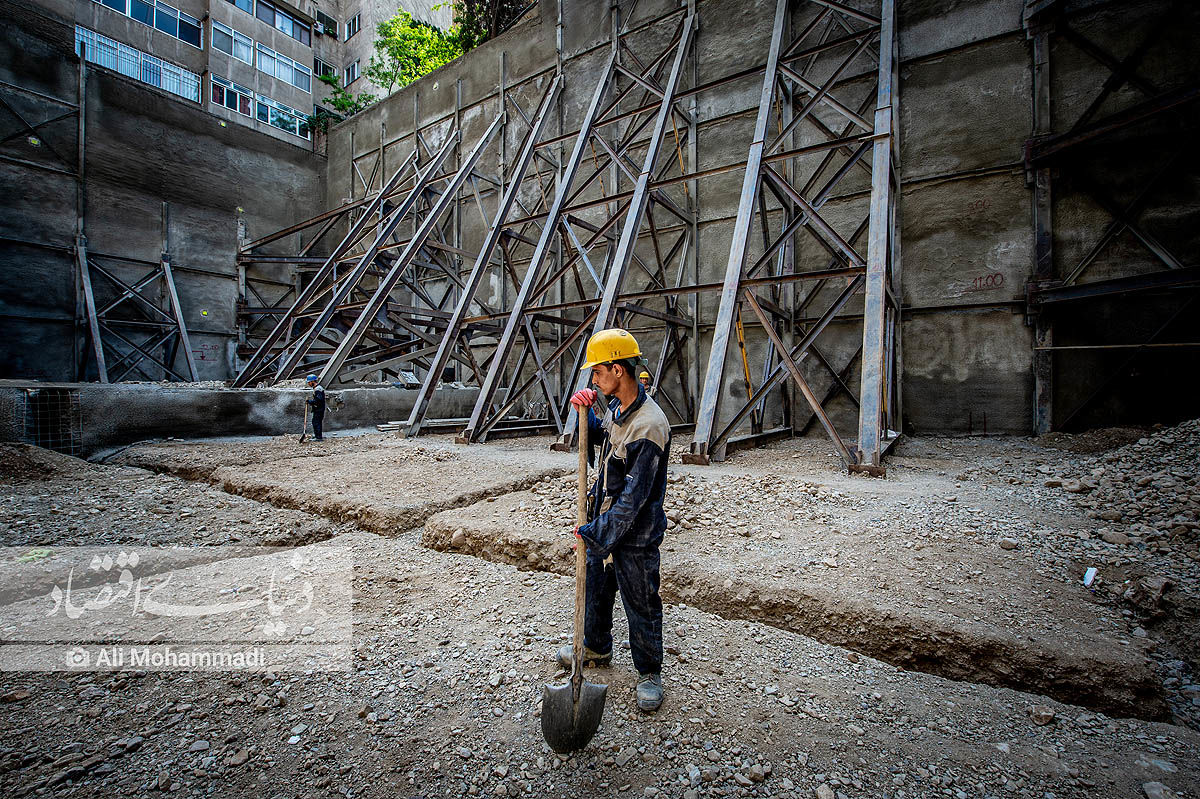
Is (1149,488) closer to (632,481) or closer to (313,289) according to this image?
(632,481)

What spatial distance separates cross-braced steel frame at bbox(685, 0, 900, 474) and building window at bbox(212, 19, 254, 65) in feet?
94.1

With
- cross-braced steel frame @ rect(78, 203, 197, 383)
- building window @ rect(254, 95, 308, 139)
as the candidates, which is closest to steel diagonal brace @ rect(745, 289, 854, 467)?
cross-braced steel frame @ rect(78, 203, 197, 383)

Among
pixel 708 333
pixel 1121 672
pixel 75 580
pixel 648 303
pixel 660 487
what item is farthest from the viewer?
pixel 648 303

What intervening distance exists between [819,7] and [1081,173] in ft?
15.9

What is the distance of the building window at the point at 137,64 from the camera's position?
20.5 meters

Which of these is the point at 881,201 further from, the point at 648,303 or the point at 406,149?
the point at 406,149

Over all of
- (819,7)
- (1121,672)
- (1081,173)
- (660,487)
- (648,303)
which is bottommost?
(1121,672)

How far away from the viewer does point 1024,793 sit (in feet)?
4.74

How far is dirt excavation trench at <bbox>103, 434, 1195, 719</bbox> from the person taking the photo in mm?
1955

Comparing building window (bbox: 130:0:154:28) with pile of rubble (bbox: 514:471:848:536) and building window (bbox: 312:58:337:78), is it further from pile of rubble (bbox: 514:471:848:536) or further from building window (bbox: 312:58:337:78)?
pile of rubble (bbox: 514:471:848:536)

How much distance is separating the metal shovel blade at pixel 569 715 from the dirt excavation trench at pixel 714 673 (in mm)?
66

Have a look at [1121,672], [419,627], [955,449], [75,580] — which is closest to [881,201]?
[955,449]

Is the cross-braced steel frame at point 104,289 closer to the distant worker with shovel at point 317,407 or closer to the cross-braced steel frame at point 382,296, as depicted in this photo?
the cross-braced steel frame at point 382,296

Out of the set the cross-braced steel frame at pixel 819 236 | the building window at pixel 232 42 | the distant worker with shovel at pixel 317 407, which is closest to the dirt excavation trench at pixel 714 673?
the cross-braced steel frame at pixel 819 236
